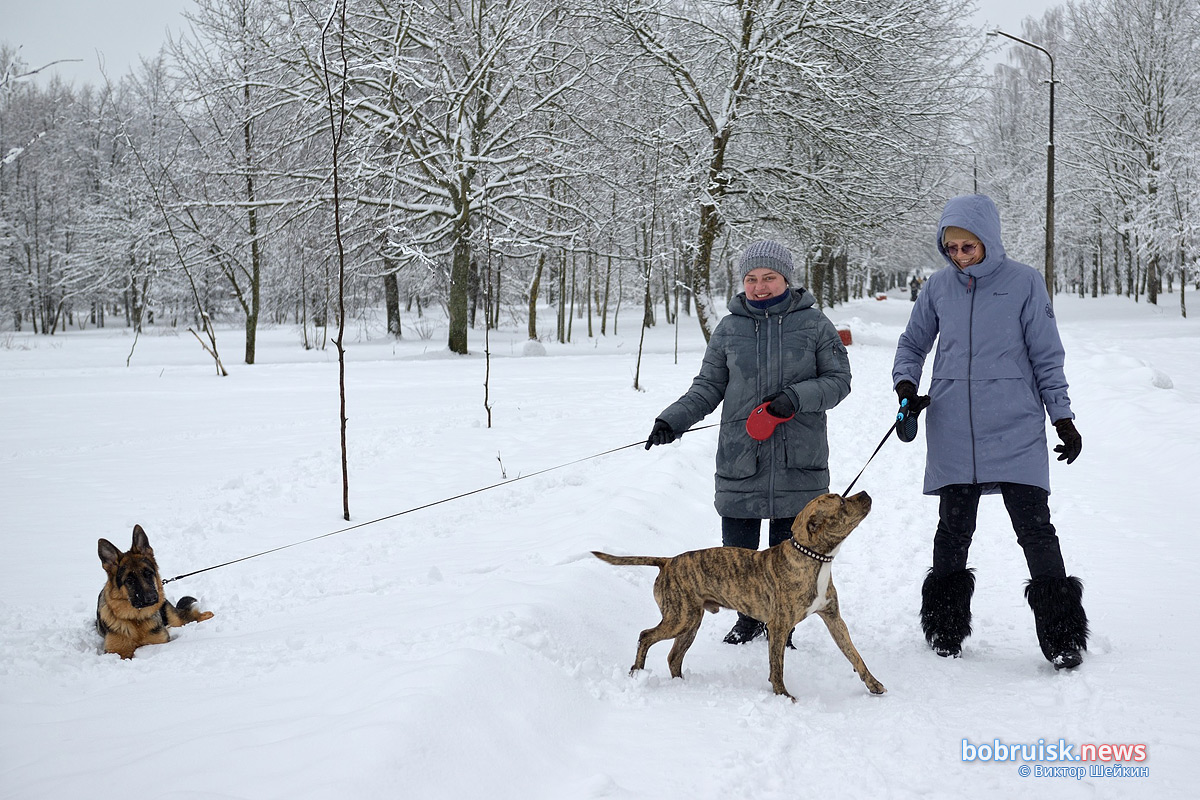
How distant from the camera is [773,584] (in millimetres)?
3445

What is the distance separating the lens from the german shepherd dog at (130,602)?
13.4ft

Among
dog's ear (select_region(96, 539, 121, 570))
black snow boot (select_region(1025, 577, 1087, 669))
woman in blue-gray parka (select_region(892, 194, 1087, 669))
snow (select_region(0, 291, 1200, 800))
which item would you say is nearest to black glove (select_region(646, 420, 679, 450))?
snow (select_region(0, 291, 1200, 800))

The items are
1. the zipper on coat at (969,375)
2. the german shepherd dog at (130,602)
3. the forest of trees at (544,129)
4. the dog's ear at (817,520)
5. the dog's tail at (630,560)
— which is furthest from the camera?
the forest of trees at (544,129)

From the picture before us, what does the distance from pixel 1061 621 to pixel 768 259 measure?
84.9 inches

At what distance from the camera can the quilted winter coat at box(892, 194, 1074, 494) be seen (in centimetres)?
371

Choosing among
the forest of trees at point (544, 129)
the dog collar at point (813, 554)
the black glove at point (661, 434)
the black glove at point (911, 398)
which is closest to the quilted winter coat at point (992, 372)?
the black glove at point (911, 398)

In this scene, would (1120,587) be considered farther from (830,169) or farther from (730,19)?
(730,19)

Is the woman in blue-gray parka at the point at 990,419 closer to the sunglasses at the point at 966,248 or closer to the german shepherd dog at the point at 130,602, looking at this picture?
the sunglasses at the point at 966,248

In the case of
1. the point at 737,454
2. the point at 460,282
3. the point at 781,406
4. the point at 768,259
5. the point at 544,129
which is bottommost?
the point at 737,454

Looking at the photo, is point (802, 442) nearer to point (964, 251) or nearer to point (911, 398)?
point (911, 398)

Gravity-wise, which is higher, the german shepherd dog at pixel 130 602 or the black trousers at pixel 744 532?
the black trousers at pixel 744 532

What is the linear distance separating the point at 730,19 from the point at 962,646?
795 inches

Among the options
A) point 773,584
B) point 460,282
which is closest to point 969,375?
point 773,584

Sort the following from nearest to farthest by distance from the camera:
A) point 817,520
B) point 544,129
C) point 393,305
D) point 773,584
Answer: point 817,520 < point 773,584 < point 544,129 < point 393,305
